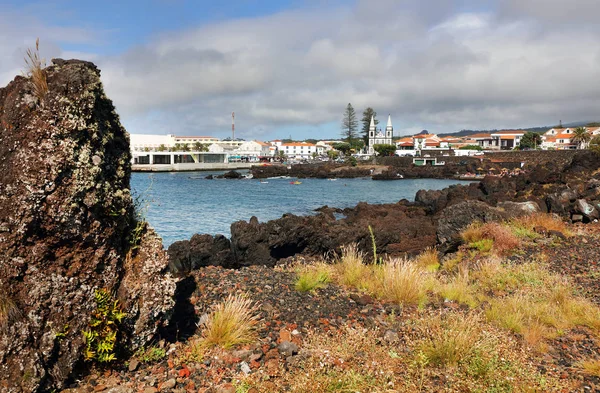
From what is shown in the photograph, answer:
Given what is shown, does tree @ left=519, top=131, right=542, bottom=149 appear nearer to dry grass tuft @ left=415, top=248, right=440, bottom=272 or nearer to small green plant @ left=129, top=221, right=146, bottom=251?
dry grass tuft @ left=415, top=248, right=440, bottom=272

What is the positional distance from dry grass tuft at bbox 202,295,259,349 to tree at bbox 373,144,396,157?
119 metres

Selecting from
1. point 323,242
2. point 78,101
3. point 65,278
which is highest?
point 78,101

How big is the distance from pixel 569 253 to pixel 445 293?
227 inches

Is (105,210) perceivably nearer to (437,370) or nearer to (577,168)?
(437,370)

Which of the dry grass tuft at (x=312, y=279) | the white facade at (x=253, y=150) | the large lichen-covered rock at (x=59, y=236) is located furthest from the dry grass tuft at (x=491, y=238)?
the white facade at (x=253, y=150)

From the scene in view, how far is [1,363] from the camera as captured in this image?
131 inches

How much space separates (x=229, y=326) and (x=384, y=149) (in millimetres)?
120323

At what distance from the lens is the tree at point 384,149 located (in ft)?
396

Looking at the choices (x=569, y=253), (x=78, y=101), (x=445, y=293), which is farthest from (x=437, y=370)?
(x=569, y=253)

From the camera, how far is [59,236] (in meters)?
3.73

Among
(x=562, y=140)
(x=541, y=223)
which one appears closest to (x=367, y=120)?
(x=562, y=140)

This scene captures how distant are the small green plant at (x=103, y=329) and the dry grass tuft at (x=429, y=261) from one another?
8.16m

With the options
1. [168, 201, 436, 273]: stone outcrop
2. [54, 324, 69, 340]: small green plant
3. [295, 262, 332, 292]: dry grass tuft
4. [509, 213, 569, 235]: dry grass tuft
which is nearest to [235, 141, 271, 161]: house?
[168, 201, 436, 273]: stone outcrop

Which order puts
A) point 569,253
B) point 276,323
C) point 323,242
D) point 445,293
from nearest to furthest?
point 276,323 < point 445,293 < point 569,253 < point 323,242
